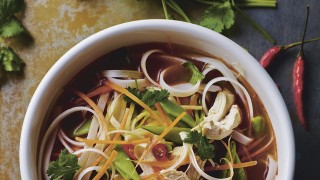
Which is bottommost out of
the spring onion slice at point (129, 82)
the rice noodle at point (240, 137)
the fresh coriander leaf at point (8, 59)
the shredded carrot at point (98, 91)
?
the rice noodle at point (240, 137)

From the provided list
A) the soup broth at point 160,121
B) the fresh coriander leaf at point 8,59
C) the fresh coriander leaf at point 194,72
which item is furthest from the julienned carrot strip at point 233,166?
the fresh coriander leaf at point 8,59

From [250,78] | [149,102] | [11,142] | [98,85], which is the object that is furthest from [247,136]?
[11,142]

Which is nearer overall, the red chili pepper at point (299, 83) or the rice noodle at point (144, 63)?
the rice noodle at point (144, 63)

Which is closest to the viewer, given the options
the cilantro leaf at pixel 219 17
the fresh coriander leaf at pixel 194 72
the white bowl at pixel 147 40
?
the white bowl at pixel 147 40

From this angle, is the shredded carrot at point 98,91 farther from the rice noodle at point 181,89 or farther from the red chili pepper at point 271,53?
the red chili pepper at point 271,53

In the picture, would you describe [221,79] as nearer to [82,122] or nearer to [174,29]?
[174,29]

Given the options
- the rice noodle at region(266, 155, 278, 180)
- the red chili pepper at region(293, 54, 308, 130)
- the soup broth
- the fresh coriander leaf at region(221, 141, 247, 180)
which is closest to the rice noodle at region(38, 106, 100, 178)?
the soup broth

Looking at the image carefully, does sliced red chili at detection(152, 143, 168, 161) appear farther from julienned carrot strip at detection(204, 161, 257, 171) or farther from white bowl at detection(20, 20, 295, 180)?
white bowl at detection(20, 20, 295, 180)
